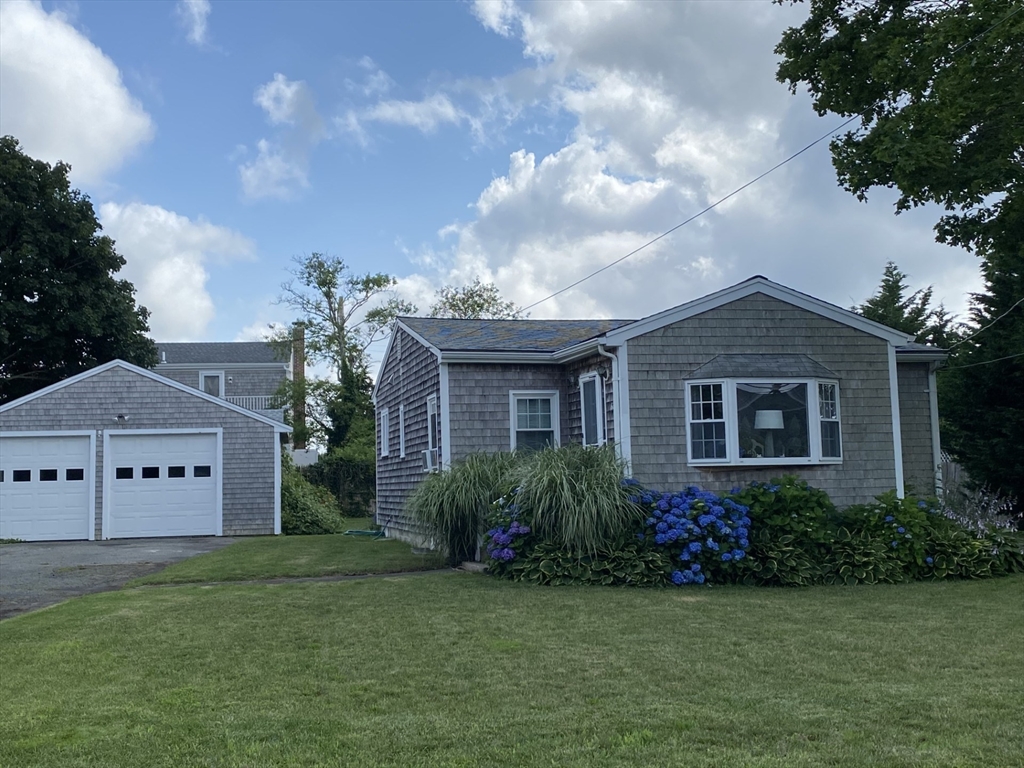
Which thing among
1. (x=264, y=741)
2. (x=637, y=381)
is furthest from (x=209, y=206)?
(x=264, y=741)

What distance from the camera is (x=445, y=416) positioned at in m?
15.5

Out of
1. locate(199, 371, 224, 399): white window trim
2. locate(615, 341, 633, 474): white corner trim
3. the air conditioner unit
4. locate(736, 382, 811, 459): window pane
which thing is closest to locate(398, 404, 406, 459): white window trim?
the air conditioner unit

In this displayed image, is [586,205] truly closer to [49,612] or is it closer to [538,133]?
[538,133]

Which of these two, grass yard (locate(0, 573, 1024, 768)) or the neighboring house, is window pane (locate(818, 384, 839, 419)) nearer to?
grass yard (locate(0, 573, 1024, 768))

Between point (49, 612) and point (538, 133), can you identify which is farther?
point (538, 133)

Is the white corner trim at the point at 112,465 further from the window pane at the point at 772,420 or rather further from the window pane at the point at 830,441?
the window pane at the point at 830,441

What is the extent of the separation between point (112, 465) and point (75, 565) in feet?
22.8

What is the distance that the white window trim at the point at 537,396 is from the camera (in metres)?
15.9

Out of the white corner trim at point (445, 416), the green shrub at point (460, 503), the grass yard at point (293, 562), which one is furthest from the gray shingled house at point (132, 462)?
the green shrub at point (460, 503)

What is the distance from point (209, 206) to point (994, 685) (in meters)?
17.6

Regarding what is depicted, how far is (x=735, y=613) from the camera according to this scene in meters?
9.46

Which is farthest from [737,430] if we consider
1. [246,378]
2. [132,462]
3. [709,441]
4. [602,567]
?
[246,378]

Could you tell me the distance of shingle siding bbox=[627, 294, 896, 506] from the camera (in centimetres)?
1367

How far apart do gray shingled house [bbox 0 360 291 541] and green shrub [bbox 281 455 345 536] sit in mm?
524
